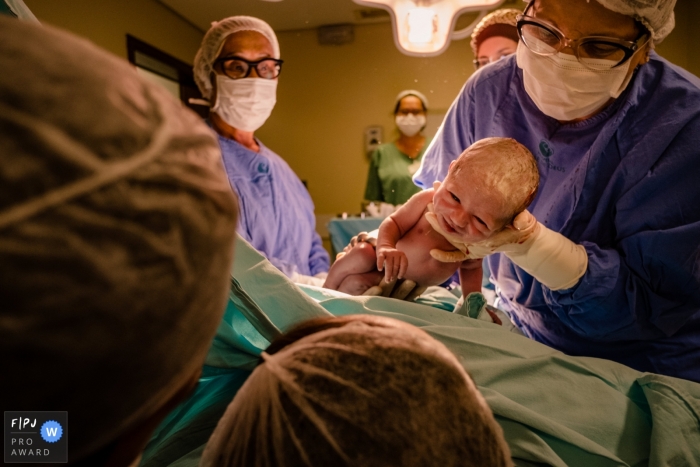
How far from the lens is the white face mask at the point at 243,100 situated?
2.25 m

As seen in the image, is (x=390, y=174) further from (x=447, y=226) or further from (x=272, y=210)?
(x=447, y=226)

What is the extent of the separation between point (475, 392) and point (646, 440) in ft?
1.93

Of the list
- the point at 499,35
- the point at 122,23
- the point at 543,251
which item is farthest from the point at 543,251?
the point at 122,23

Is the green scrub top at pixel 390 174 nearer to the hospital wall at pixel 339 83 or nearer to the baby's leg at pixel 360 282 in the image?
the hospital wall at pixel 339 83

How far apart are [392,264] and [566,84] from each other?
2.46ft

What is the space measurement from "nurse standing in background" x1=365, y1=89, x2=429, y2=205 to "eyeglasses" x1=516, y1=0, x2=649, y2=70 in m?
2.07

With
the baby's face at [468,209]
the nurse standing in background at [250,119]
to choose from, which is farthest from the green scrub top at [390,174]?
the baby's face at [468,209]

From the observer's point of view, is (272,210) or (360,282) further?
(272,210)

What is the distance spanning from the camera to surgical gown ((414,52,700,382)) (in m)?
1.12

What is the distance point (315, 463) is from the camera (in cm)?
46

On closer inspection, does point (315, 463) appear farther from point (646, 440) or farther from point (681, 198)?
point (681, 198)

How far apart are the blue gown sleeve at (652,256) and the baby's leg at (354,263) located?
653mm

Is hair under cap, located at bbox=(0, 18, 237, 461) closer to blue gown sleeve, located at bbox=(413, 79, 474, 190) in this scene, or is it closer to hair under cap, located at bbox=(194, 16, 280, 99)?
blue gown sleeve, located at bbox=(413, 79, 474, 190)

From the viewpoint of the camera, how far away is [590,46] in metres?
1.16
